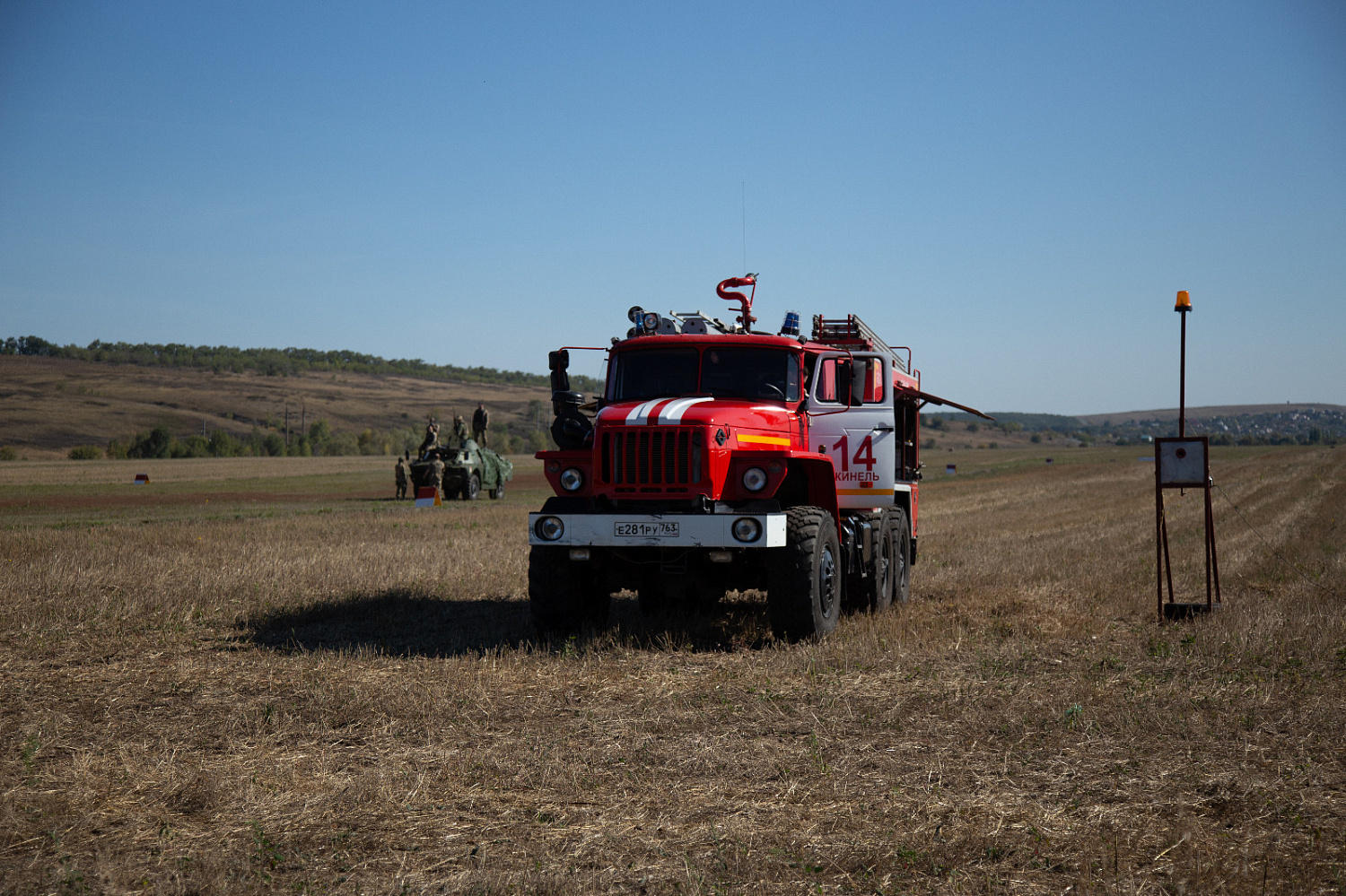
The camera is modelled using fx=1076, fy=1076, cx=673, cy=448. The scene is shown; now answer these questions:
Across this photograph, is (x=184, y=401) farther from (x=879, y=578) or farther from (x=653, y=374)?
(x=879, y=578)

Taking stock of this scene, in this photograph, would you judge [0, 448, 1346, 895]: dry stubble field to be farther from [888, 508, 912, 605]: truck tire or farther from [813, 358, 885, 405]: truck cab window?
[813, 358, 885, 405]: truck cab window

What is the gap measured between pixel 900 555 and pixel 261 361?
142109mm

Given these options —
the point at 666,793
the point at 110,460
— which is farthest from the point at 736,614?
the point at 110,460

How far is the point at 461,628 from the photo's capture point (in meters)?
10.4

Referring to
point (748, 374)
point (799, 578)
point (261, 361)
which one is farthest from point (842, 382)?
point (261, 361)

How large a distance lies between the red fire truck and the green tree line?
92.6 meters

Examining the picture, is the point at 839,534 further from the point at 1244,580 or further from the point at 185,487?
the point at 185,487

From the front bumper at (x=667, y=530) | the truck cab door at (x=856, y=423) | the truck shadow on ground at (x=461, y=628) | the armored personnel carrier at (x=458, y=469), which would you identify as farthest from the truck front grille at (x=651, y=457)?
the armored personnel carrier at (x=458, y=469)

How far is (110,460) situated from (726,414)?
59.3 m

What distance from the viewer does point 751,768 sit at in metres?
5.71

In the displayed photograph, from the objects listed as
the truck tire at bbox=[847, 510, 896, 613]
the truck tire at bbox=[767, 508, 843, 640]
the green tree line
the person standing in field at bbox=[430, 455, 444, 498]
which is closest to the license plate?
the truck tire at bbox=[767, 508, 843, 640]

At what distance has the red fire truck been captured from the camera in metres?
8.91

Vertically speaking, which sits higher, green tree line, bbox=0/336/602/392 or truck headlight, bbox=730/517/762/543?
green tree line, bbox=0/336/602/392

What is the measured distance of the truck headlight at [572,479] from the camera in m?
9.45
